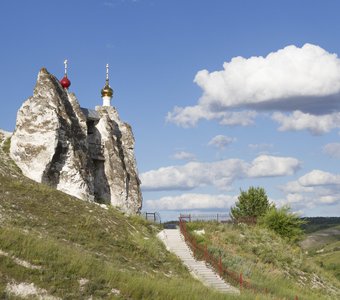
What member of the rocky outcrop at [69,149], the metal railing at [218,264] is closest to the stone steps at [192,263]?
the metal railing at [218,264]

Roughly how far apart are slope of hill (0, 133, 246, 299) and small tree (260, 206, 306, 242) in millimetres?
14233

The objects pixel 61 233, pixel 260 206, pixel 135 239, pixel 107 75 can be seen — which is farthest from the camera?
pixel 260 206

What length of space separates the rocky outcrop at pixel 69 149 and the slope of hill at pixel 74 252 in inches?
79.3

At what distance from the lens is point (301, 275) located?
1454 inches

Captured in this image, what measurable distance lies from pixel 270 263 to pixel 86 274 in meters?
21.1

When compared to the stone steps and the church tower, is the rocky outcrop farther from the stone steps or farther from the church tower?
the stone steps

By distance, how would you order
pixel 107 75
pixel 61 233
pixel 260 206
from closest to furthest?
pixel 61 233 < pixel 107 75 < pixel 260 206

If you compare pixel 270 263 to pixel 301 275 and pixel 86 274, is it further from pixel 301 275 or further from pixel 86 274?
pixel 86 274

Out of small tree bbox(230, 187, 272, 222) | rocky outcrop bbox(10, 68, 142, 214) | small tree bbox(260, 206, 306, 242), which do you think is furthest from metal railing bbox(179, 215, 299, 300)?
small tree bbox(230, 187, 272, 222)

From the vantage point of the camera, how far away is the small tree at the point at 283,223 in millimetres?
47656

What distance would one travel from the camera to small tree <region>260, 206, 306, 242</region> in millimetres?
47656

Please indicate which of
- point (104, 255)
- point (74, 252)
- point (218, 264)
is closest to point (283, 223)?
point (218, 264)

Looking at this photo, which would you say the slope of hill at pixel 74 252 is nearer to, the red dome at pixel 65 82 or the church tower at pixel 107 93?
the red dome at pixel 65 82

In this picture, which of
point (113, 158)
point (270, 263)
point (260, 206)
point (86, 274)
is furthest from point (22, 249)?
point (260, 206)
